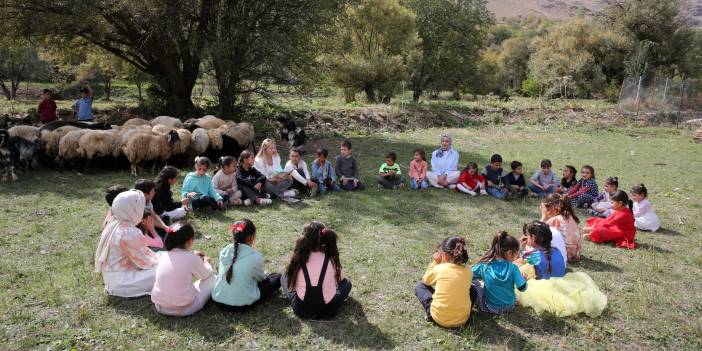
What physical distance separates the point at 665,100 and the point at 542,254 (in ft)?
75.7

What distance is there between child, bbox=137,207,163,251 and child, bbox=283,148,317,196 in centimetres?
341

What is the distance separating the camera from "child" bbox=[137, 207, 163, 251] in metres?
5.60

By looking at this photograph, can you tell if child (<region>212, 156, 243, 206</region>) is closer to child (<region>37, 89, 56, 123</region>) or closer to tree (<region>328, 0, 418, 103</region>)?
child (<region>37, 89, 56, 123</region>)

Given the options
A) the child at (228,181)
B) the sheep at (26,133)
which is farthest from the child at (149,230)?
the sheep at (26,133)

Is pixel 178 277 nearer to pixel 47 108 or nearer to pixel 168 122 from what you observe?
pixel 168 122

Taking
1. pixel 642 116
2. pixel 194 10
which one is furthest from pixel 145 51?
pixel 642 116

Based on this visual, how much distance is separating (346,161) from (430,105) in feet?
47.5

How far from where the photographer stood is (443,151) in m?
10.3

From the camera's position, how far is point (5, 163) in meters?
9.16

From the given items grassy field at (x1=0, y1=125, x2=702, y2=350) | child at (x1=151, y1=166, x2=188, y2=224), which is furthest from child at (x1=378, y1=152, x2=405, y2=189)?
child at (x1=151, y1=166, x2=188, y2=224)

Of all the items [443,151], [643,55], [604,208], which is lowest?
[604,208]

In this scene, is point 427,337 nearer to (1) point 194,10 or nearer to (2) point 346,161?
(2) point 346,161

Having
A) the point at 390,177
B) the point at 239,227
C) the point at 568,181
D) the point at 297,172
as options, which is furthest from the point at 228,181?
the point at 568,181

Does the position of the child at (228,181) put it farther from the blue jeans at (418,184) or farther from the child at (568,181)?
the child at (568,181)
